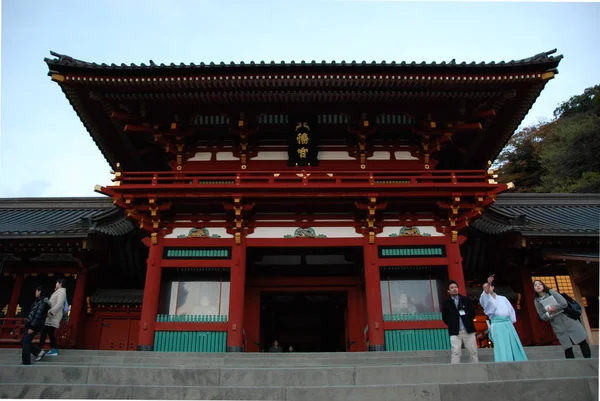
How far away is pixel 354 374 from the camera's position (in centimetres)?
635

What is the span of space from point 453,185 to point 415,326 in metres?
3.57

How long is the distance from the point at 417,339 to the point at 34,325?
803 cm

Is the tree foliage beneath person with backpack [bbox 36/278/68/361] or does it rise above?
above

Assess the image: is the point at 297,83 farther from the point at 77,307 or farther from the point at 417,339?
the point at 77,307

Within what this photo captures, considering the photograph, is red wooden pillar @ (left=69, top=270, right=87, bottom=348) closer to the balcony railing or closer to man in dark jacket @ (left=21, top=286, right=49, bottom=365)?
the balcony railing

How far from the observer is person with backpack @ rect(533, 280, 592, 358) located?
7.18 m

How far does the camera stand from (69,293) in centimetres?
1317

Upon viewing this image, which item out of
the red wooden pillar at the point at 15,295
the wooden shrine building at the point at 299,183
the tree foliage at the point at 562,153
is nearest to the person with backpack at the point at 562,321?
the wooden shrine building at the point at 299,183

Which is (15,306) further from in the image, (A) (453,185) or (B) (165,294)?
(A) (453,185)

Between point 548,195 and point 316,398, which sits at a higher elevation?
point 548,195

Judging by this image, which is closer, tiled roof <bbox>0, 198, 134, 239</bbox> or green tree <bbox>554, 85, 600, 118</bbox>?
tiled roof <bbox>0, 198, 134, 239</bbox>

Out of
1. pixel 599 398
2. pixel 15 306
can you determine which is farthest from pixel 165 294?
pixel 599 398

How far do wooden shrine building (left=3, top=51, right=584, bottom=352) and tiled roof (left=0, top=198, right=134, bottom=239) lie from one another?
1.61 metres

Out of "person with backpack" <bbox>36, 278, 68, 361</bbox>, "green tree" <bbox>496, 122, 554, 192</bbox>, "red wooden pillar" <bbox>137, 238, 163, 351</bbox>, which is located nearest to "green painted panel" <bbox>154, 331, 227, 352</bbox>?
"red wooden pillar" <bbox>137, 238, 163, 351</bbox>
